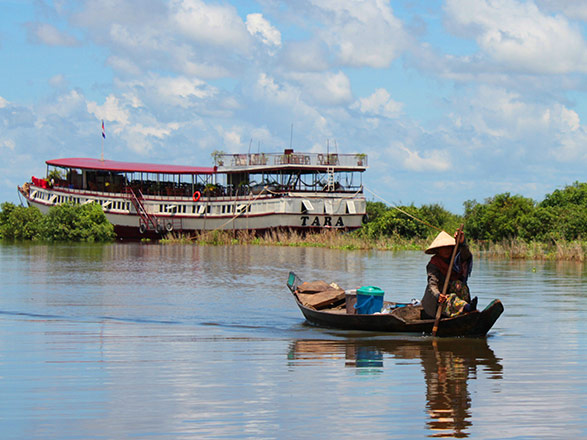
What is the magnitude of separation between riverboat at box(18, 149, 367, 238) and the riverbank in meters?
1.51

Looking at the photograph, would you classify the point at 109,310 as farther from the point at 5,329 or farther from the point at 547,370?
the point at 547,370

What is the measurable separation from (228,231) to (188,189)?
716 cm

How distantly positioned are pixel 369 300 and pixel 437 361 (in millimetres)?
3192

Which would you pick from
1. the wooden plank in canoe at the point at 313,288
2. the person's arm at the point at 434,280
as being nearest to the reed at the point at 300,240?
the wooden plank in canoe at the point at 313,288

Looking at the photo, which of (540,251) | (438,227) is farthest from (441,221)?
(438,227)

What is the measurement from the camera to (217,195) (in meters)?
71.8

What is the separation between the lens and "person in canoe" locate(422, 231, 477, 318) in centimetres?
1418

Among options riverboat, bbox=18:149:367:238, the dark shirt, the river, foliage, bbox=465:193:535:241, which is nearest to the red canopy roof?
riverboat, bbox=18:149:367:238

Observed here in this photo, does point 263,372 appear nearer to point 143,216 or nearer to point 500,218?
point 500,218

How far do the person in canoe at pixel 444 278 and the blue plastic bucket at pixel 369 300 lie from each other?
1080 mm

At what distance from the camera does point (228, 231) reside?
224 feet

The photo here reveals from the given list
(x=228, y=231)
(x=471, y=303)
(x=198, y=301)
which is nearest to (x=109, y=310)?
(x=198, y=301)

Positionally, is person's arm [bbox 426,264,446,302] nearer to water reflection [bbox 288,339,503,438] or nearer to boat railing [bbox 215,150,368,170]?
water reflection [bbox 288,339,503,438]

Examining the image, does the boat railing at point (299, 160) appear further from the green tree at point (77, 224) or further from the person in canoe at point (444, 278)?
the person in canoe at point (444, 278)
